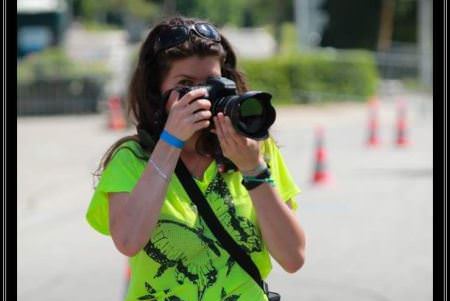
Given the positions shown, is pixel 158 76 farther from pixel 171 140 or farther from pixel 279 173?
pixel 279 173

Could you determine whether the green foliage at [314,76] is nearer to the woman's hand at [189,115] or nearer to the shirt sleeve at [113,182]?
the shirt sleeve at [113,182]

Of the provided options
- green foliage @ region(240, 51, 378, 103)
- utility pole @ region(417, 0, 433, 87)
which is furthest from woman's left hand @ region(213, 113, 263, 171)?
utility pole @ region(417, 0, 433, 87)

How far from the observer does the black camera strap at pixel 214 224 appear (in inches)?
103

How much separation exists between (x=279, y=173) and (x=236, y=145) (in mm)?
334

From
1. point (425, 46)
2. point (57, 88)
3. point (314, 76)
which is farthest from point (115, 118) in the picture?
point (425, 46)

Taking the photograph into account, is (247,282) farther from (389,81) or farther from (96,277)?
(389,81)

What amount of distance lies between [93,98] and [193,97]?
2540cm

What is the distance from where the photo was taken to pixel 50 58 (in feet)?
94.5

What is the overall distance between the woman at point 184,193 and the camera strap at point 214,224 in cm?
2

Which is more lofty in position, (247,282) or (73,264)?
(247,282)

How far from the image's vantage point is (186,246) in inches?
103

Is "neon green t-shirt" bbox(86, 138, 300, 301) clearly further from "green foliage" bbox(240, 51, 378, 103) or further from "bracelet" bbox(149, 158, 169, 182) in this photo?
"green foliage" bbox(240, 51, 378, 103)

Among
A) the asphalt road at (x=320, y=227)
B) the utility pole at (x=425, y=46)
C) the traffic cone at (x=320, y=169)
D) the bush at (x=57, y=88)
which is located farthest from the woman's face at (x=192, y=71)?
the utility pole at (x=425, y=46)
